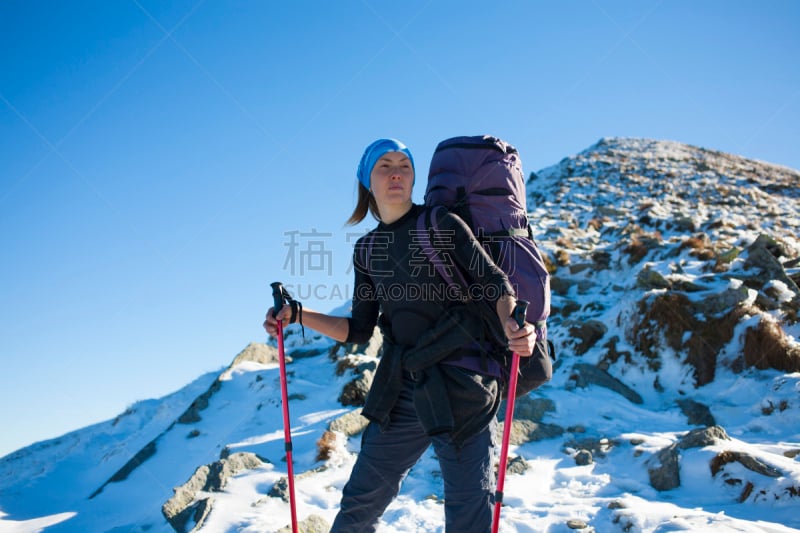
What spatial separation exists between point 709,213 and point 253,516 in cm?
1943

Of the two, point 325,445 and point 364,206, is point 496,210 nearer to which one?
point 364,206

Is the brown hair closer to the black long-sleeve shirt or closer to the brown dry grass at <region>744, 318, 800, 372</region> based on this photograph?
the black long-sleeve shirt

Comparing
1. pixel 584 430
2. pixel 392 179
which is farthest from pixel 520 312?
pixel 584 430

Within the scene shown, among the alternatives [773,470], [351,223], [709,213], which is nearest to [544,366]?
[351,223]

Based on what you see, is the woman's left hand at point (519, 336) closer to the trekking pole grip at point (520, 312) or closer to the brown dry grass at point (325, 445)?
the trekking pole grip at point (520, 312)

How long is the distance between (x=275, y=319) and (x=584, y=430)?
215 inches

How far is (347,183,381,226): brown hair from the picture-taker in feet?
10.7

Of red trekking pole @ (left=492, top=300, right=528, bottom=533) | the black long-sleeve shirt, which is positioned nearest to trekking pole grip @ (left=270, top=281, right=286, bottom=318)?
the black long-sleeve shirt

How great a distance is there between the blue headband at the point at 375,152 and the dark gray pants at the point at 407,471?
125cm

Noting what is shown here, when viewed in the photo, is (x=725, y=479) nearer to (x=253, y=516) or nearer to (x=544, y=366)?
(x=544, y=366)

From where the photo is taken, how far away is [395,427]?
112 inches

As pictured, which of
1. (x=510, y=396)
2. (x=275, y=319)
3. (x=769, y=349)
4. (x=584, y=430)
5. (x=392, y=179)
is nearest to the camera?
(x=510, y=396)

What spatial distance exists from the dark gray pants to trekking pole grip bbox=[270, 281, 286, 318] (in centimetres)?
88

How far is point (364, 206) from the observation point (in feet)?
10.8
